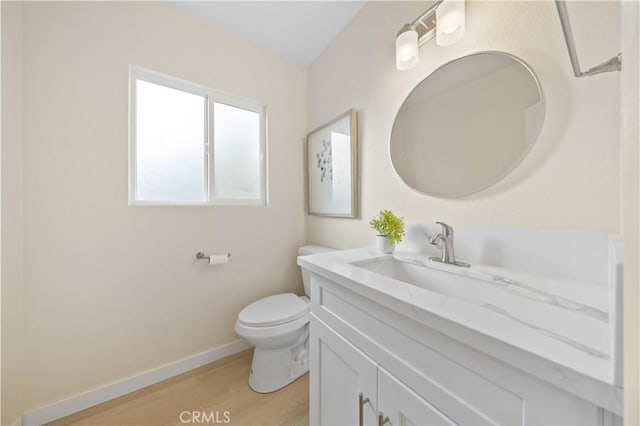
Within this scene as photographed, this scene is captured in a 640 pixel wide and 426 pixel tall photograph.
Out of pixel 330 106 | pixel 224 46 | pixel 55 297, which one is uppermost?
pixel 224 46

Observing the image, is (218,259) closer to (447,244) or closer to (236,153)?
(236,153)

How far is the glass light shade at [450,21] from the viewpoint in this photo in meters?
0.84

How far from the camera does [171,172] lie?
4.69ft

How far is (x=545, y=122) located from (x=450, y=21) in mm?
528

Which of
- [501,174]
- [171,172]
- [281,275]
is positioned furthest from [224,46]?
[501,174]

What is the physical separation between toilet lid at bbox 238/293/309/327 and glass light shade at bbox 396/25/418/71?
1.45 metres

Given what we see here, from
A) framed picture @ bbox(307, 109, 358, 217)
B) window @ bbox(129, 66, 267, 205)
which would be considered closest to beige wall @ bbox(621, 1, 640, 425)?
framed picture @ bbox(307, 109, 358, 217)

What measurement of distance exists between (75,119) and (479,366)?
6.14ft

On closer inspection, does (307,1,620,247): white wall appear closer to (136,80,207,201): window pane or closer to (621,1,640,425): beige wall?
(621,1,640,425): beige wall

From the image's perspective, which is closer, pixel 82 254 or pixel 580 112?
pixel 580 112

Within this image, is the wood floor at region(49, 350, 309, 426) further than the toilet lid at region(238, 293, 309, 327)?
No

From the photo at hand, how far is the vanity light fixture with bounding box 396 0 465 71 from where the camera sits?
A: 2.77 feet

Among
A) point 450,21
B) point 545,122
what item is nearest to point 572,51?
point 545,122

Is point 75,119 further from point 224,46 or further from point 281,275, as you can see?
point 281,275
